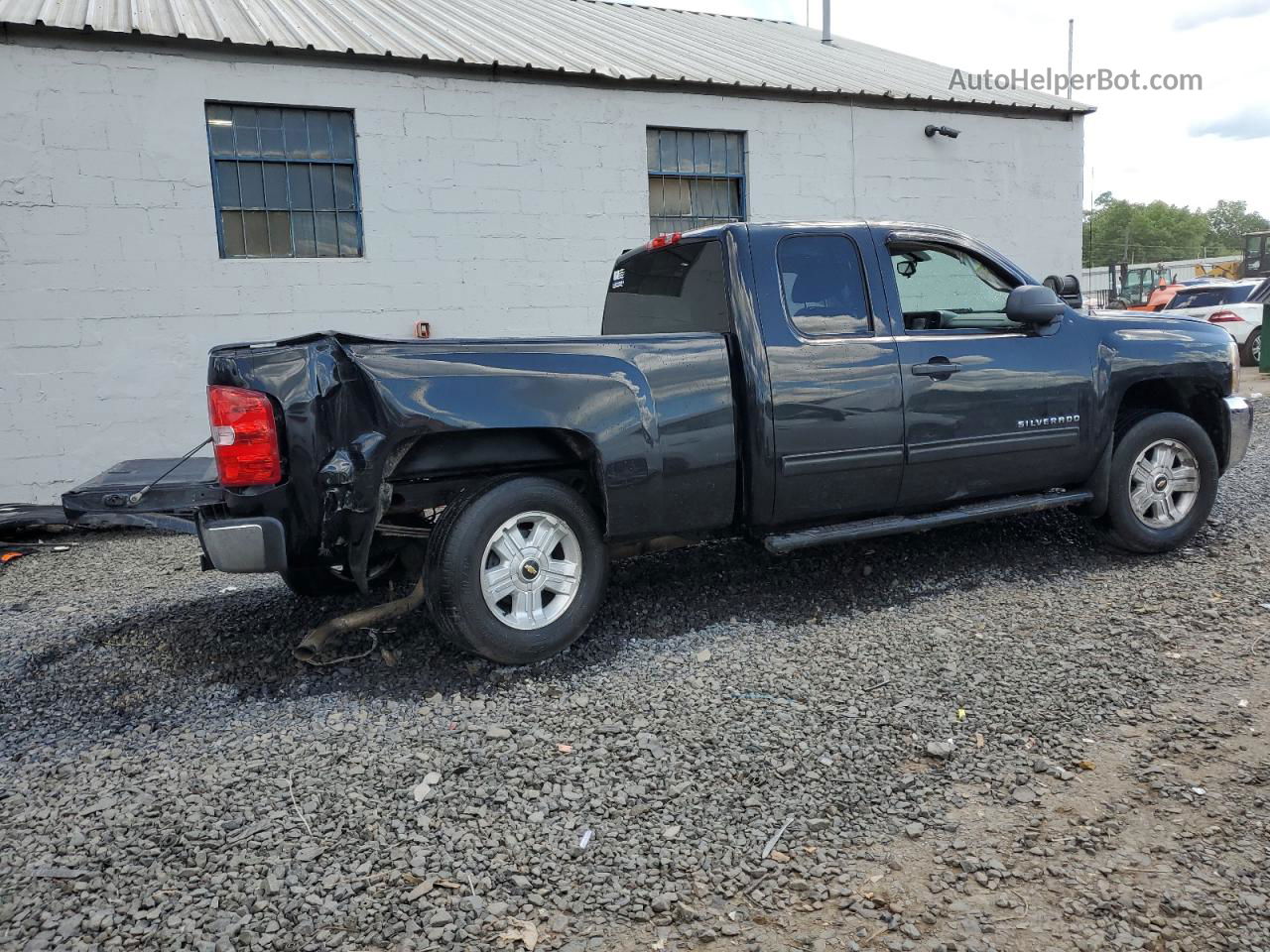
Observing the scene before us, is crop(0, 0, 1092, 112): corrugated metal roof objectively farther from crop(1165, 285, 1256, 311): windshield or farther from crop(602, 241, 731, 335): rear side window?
crop(1165, 285, 1256, 311): windshield

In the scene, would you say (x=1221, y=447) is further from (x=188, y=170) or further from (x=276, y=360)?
(x=188, y=170)

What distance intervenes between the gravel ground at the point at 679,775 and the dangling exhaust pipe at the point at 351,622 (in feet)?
0.34

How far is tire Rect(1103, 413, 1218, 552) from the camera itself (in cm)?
546

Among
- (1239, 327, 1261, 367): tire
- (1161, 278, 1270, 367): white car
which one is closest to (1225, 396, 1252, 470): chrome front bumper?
(1161, 278, 1270, 367): white car

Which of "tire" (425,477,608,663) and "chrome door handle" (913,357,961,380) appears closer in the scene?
"tire" (425,477,608,663)

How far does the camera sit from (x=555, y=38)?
1075cm

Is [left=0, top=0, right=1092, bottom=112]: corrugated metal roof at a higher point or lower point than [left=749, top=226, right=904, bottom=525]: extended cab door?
higher

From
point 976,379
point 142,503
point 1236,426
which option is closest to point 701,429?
point 976,379

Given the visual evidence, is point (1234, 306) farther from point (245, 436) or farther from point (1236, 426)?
point (245, 436)

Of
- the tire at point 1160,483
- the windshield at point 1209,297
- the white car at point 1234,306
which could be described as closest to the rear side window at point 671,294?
the tire at point 1160,483

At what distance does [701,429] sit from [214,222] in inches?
234

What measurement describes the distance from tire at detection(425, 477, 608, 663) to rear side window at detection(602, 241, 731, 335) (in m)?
1.15

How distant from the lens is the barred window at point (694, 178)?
10.1m

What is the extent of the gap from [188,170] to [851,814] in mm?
7881
